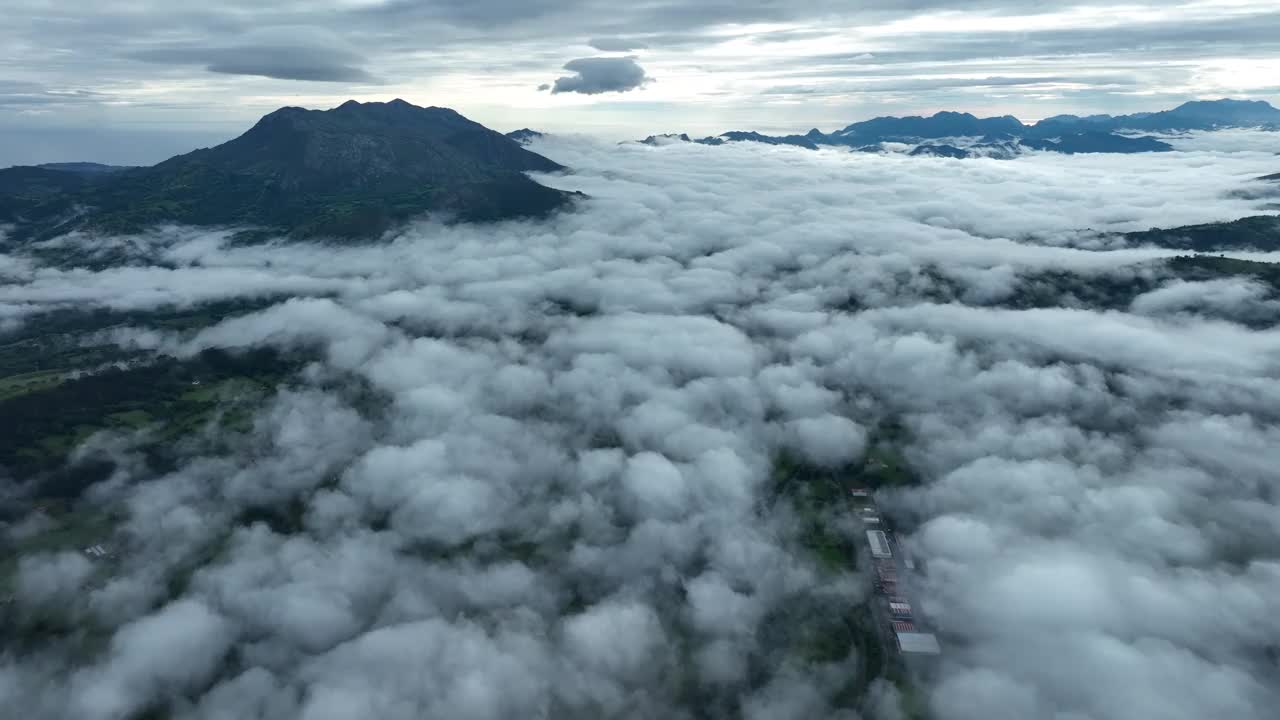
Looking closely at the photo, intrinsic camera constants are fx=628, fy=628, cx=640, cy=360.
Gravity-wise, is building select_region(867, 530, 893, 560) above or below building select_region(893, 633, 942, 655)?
above

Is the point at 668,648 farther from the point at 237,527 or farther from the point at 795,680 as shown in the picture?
the point at 237,527

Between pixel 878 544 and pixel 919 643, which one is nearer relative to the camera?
pixel 919 643

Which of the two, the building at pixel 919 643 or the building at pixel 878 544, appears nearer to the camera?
the building at pixel 919 643

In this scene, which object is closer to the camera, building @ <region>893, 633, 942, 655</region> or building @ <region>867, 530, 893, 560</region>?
building @ <region>893, 633, 942, 655</region>

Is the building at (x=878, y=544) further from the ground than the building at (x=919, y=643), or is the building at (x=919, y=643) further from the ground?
the building at (x=878, y=544)

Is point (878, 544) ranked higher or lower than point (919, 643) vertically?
higher
